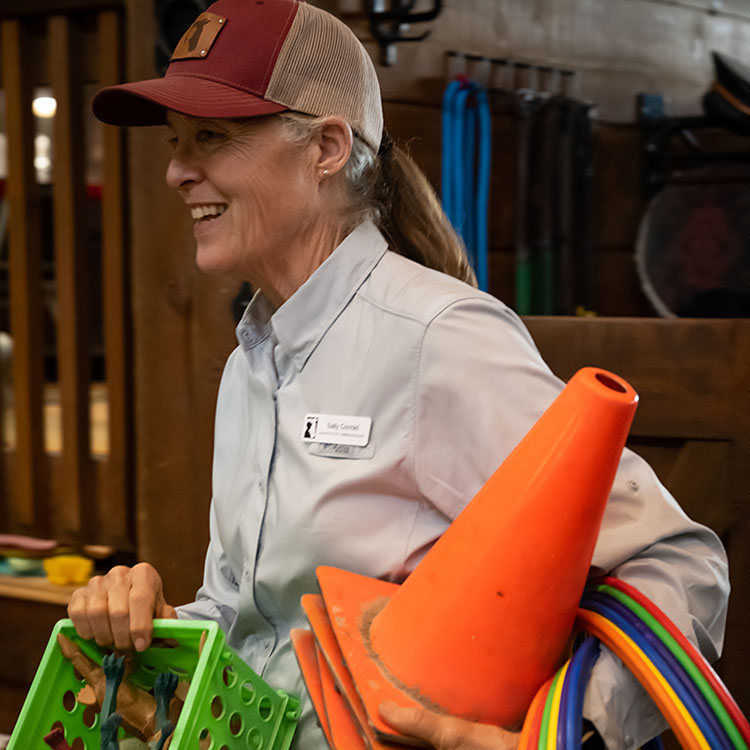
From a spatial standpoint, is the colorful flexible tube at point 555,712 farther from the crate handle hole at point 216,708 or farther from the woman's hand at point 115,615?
the woman's hand at point 115,615

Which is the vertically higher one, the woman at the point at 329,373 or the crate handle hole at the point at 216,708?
the woman at the point at 329,373

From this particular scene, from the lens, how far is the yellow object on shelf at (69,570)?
2.69 metres

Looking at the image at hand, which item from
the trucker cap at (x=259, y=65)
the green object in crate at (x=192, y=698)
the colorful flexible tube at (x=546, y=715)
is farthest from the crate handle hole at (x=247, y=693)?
the trucker cap at (x=259, y=65)

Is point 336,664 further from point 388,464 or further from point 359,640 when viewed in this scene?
point 388,464

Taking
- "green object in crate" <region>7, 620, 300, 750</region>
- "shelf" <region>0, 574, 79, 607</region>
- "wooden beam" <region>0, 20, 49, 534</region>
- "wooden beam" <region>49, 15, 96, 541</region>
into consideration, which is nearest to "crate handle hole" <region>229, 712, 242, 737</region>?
"green object in crate" <region>7, 620, 300, 750</region>

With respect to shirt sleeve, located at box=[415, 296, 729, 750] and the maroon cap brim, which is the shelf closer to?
the maroon cap brim

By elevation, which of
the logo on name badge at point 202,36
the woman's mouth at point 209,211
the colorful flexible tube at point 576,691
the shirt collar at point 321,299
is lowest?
the colorful flexible tube at point 576,691

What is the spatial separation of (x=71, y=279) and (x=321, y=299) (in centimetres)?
173

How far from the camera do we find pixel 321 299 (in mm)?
1208

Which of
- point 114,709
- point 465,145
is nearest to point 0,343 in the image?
point 465,145

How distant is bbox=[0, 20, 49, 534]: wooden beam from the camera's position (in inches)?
108

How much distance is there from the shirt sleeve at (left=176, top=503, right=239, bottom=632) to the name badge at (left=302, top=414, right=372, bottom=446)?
27 centimetres

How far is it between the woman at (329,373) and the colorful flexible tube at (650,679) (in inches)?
1.1

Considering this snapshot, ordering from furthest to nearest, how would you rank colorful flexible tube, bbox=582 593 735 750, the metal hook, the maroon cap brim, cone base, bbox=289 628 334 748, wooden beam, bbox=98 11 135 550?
wooden beam, bbox=98 11 135 550, the metal hook, the maroon cap brim, cone base, bbox=289 628 334 748, colorful flexible tube, bbox=582 593 735 750
